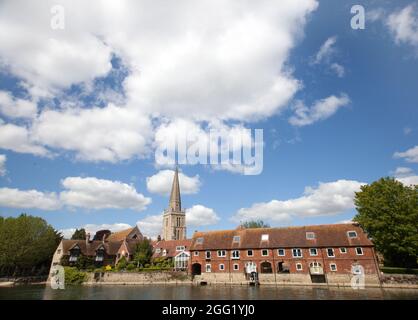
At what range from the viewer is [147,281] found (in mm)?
51312

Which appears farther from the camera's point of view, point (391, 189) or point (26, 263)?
point (26, 263)

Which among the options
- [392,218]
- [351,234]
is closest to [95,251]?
[351,234]

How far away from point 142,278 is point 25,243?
28.9 metres

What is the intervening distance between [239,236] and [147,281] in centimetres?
1831

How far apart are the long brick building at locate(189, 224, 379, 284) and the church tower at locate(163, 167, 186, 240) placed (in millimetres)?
52845

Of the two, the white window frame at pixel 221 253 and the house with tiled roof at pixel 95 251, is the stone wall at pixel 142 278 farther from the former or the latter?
the house with tiled roof at pixel 95 251

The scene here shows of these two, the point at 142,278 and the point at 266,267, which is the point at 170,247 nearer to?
the point at 142,278

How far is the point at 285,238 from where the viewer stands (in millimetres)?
49562

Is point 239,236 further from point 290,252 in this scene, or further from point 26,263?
point 26,263

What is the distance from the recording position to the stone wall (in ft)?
167
